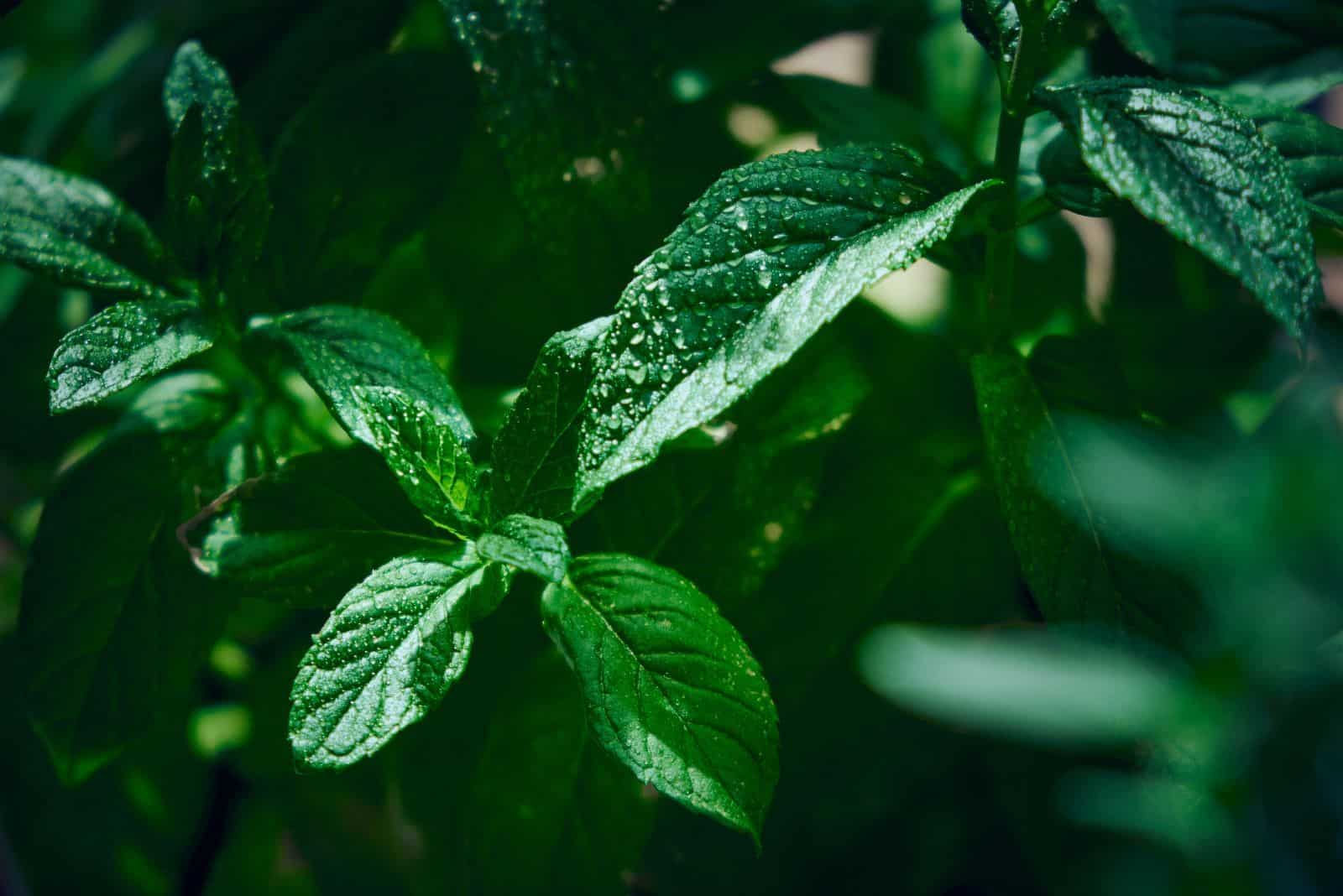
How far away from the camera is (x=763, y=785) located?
0.50 m

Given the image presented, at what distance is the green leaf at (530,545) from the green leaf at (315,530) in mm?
87

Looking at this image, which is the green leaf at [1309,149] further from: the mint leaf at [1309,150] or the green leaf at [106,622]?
the green leaf at [106,622]

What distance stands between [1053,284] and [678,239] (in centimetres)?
50

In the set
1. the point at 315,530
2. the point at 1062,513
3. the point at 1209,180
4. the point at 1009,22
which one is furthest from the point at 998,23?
the point at 315,530

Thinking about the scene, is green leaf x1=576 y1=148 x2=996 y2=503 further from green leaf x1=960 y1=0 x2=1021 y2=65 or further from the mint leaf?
the mint leaf

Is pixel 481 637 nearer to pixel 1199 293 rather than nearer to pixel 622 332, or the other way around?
pixel 622 332

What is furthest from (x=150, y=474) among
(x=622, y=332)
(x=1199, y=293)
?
(x=1199, y=293)

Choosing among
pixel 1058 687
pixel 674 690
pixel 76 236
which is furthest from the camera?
pixel 76 236

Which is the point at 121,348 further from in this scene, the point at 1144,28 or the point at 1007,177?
the point at 1144,28

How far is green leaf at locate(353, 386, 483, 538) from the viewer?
51 centimetres

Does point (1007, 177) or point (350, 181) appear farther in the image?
point (350, 181)

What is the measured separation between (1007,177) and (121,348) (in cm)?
52

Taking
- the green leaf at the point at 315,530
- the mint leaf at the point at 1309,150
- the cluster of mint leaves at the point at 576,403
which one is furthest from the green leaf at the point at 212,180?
the mint leaf at the point at 1309,150

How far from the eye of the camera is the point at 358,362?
1.85 ft
